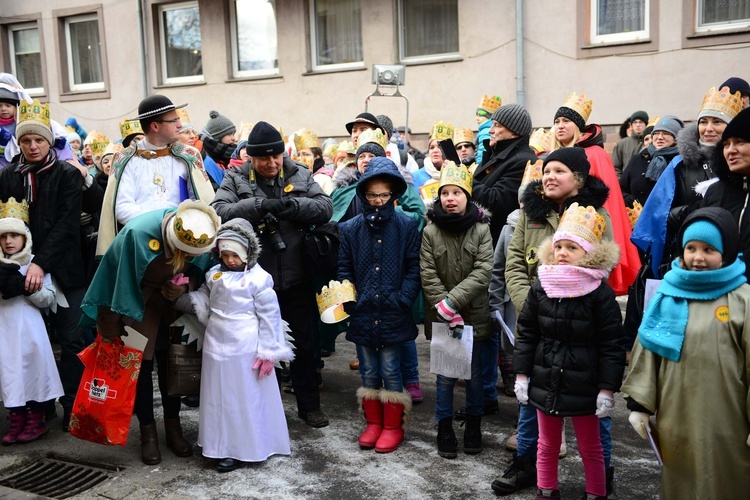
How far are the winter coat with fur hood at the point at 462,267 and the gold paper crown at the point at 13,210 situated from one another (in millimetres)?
2870

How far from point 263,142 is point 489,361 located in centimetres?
218

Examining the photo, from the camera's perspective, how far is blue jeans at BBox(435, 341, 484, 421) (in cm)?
490

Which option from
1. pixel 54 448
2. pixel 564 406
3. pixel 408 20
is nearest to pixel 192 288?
pixel 54 448

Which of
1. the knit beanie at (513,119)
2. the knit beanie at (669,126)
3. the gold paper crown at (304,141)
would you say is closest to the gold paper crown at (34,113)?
the knit beanie at (513,119)

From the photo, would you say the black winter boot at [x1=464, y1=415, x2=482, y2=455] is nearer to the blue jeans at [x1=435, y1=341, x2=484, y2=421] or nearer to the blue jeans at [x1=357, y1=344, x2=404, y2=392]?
the blue jeans at [x1=435, y1=341, x2=484, y2=421]

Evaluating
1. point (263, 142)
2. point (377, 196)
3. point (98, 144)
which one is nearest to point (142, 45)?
point (98, 144)

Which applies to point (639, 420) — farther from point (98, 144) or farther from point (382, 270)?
point (98, 144)

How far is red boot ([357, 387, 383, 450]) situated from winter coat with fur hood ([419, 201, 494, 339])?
68 cm

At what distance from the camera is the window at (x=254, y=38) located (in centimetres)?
1595

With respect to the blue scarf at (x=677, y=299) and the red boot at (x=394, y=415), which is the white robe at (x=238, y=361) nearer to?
the red boot at (x=394, y=415)

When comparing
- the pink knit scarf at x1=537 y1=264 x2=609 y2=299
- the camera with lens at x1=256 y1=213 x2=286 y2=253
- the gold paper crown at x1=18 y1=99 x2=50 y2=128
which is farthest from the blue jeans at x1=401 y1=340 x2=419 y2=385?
the gold paper crown at x1=18 y1=99 x2=50 y2=128

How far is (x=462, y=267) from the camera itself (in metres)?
4.88

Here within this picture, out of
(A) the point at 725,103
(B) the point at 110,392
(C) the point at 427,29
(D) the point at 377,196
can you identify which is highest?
(C) the point at 427,29

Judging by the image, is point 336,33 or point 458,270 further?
point 336,33
